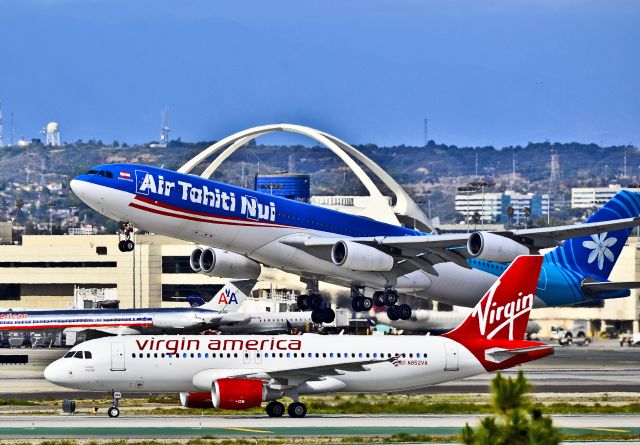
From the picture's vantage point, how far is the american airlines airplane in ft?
351

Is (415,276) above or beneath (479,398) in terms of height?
above

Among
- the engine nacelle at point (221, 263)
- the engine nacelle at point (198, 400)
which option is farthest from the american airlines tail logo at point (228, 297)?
the engine nacelle at point (198, 400)

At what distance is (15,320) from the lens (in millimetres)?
110688

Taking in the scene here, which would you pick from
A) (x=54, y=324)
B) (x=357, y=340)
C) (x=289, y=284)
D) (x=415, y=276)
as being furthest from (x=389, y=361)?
(x=289, y=284)

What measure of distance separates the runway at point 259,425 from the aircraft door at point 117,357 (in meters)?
1.99

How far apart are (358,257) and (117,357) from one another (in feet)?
48.8

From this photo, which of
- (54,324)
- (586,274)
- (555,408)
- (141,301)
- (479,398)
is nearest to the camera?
(555,408)

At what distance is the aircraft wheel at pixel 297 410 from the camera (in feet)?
180

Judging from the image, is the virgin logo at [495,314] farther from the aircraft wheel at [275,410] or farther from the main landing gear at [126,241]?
the main landing gear at [126,241]

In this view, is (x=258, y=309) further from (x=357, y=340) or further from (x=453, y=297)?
(x=357, y=340)

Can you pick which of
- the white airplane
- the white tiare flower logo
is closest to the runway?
the white airplane

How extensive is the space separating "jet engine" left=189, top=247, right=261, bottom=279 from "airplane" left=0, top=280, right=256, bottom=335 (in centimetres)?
3588

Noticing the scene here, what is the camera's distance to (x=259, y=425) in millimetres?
51562

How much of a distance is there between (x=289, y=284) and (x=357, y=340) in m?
66.4
